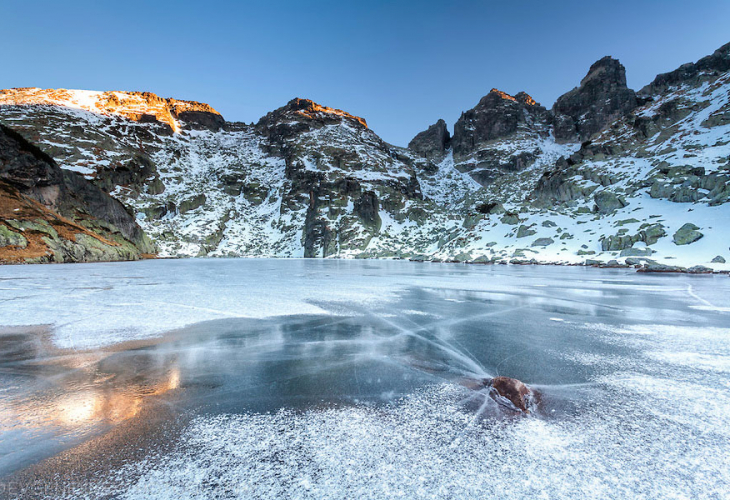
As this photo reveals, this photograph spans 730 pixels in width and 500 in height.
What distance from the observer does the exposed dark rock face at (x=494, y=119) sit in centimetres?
9838

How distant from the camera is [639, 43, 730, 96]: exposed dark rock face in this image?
57350mm

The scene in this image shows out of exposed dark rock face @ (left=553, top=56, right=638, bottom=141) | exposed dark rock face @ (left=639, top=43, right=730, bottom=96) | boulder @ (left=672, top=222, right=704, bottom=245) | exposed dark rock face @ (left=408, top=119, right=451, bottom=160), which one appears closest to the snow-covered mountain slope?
boulder @ (left=672, top=222, right=704, bottom=245)

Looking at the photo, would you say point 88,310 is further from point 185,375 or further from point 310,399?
point 310,399

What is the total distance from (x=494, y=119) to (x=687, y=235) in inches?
3636

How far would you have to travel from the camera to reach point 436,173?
324 feet

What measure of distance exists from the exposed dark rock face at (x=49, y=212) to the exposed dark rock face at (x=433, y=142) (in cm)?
9624

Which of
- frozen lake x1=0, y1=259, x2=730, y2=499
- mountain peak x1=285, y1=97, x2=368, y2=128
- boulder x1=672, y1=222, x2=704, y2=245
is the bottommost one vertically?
frozen lake x1=0, y1=259, x2=730, y2=499

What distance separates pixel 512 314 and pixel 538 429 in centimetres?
486

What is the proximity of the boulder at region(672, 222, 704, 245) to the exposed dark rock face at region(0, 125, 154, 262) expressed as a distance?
49.9 m

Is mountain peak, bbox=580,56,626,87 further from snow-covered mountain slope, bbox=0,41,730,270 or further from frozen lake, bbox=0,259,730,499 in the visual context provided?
frozen lake, bbox=0,259,730,499

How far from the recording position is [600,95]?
87.8 metres

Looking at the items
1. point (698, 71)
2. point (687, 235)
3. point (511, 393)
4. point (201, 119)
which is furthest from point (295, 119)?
point (511, 393)

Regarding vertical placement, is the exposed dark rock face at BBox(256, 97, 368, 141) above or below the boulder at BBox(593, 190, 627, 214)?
above

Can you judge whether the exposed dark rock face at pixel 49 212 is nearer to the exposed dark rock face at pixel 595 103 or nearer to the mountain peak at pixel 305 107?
the mountain peak at pixel 305 107
